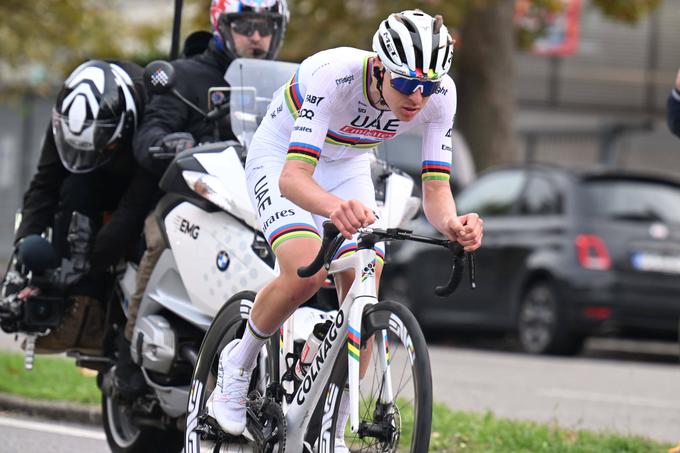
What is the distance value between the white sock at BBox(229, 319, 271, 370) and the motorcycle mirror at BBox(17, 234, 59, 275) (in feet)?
5.97

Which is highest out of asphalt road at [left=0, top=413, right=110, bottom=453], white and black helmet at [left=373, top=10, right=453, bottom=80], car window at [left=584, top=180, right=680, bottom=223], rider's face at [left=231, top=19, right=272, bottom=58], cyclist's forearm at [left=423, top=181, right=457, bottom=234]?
car window at [left=584, top=180, right=680, bottom=223]

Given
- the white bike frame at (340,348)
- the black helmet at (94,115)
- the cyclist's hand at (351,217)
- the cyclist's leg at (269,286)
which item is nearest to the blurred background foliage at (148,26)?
the black helmet at (94,115)

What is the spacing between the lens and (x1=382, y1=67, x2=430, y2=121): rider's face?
4.82 meters

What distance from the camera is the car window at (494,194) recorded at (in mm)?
14852

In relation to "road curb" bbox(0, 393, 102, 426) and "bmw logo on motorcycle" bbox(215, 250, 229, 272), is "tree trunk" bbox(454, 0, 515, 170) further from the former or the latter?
"bmw logo on motorcycle" bbox(215, 250, 229, 272)

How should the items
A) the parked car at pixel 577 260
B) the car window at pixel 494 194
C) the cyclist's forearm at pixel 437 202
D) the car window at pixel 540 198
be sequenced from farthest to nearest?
the car window at pixel 494 194 < the car window at pixel 540 198 < the parked car at pixel 577 260 < the cyclist's forearm at pixel 437 202

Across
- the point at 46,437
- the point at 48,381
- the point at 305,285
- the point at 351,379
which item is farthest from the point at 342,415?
the point at 48,381

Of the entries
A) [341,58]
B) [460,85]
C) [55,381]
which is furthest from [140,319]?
[460,85]

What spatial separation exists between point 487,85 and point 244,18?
44.9 ft

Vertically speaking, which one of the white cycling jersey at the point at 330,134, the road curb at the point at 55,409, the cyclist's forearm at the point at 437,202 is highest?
the white cycling jersey at the point at 330,134

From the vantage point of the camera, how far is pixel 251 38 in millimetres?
7121

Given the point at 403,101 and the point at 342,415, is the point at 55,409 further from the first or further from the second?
the point at 403,101

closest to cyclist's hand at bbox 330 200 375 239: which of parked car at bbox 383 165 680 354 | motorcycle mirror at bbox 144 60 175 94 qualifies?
motorcycle mirror at bbox 144 60 175 94

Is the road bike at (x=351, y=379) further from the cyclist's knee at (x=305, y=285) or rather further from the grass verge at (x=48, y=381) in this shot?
the grass verge at (x=48, y=381)
